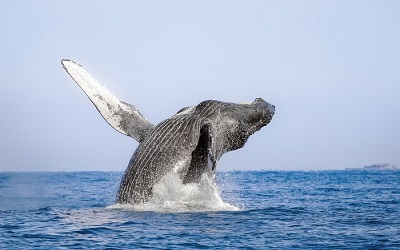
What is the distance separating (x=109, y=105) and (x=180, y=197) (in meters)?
2.25

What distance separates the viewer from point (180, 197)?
10.9 m

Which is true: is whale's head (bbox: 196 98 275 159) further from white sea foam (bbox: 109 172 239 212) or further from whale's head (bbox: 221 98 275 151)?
white sea foam (bbox: 109 172 239 212)

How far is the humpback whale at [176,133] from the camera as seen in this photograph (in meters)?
10.7

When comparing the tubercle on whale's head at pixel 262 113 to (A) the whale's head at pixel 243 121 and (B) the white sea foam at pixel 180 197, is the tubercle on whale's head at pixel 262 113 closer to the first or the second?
(A) the whale's head at pixel 243 121

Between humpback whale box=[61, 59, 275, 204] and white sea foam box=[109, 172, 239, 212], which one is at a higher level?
humpback whale box=[61, 59, 275, 204]

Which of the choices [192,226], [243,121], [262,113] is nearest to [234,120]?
[243,121]

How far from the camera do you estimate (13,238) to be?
824 centimetres

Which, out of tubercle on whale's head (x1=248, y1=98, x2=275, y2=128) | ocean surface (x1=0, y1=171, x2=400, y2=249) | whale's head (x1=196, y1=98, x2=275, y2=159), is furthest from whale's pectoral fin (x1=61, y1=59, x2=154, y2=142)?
tubercle on whale's head (x1=248, y1=98, x2=275, y2=128)

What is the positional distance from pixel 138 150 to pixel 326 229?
3334 millimetres

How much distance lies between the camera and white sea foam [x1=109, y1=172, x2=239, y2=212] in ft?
35.0

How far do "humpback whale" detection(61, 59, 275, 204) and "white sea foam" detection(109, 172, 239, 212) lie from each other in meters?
0.09

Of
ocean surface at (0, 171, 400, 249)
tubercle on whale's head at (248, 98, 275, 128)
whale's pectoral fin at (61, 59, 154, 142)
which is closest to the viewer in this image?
ocean surface at (0, 171, 400, 249)

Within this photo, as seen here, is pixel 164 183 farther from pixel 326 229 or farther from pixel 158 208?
pixel 326 229

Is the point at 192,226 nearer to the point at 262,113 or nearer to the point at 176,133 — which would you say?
the point at 176,133
